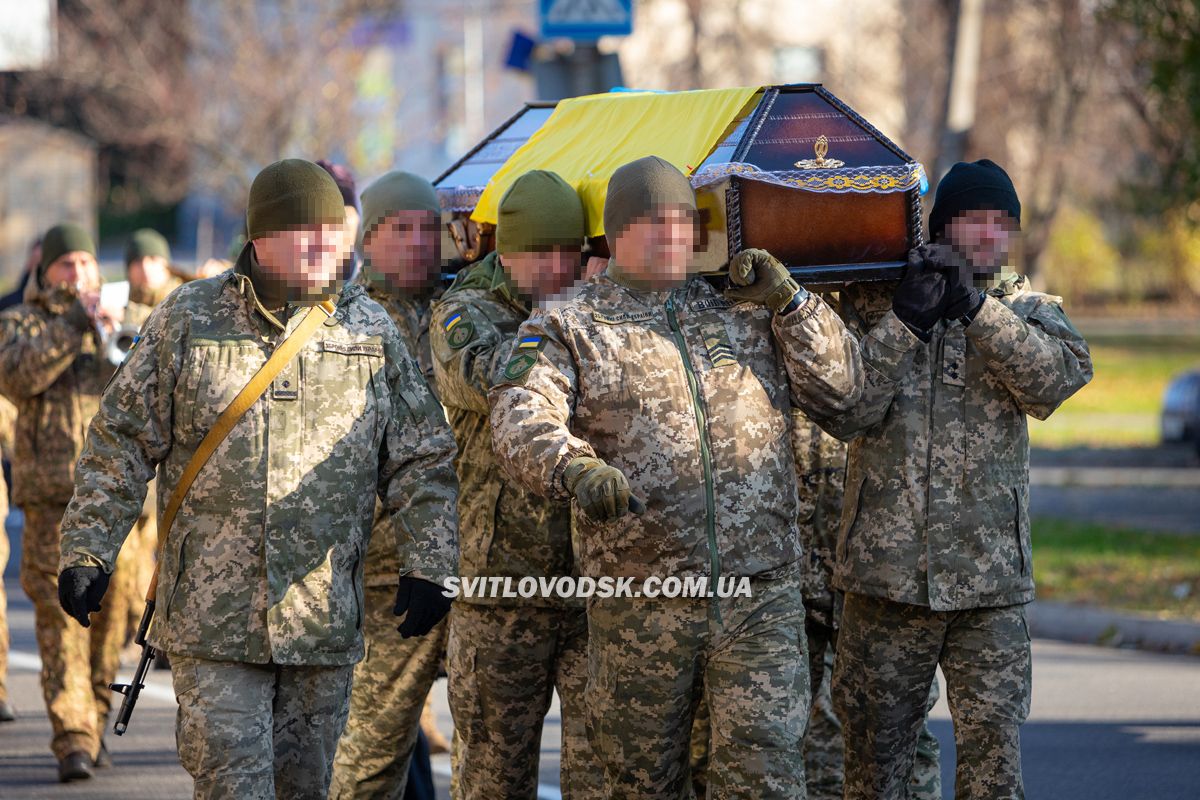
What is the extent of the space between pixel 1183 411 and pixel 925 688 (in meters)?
13.9

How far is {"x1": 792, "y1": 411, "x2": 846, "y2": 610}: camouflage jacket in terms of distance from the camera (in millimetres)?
5637

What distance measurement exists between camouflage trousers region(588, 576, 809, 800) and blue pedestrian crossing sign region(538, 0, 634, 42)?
16.7 ft

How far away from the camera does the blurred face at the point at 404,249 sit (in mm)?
5879

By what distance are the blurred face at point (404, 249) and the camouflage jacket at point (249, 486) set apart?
49.3 inches

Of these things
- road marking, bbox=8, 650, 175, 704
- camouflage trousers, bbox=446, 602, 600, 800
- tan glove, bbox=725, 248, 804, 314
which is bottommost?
road marking, bbox=8, 650, 175, 704

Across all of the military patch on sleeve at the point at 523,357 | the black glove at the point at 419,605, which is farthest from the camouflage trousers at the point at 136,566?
the military patch on sleeve at the point at 523,357

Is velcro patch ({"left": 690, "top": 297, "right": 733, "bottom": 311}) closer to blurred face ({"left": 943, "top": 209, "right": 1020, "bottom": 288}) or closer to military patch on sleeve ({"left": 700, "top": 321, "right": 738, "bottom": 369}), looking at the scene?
military patch on sleeve ({"left": 700, "top": 321, "right": 738, "bottom": 369})

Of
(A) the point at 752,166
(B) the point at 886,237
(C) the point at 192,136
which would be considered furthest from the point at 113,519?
(C) the point at 192,136

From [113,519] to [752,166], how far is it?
79.7 inches

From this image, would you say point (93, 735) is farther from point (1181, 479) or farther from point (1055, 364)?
point (1181, 479)

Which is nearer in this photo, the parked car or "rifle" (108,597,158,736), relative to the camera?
"rifle" (108,597,158,736)

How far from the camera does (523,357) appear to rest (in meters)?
4.52

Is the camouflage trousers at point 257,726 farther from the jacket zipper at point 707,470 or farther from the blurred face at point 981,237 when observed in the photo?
the blurred face at point 981,237

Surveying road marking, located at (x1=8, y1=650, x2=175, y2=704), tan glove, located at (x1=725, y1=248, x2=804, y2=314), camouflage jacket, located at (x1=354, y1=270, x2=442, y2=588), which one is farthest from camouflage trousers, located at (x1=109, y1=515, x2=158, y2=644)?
tan glove, located at (x1=725, y1=248, x2=804, y2=314)
